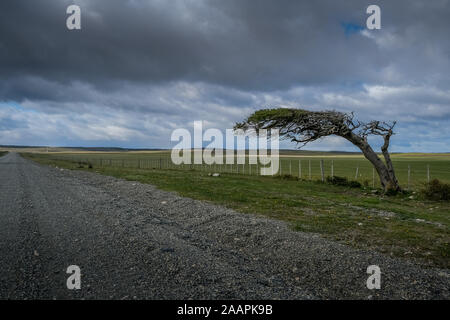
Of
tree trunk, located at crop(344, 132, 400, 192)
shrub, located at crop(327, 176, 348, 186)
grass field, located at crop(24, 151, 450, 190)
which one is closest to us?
tree trunk, located at crop(344, 132, 400, 192)

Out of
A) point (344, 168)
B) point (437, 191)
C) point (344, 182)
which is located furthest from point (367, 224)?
point (344, 168)

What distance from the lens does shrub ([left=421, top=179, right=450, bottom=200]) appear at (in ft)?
50.4

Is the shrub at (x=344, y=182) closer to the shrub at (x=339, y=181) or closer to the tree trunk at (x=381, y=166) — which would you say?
the shrub at (x=339, y=181)

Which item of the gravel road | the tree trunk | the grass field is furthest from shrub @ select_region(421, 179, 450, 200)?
the gravel road

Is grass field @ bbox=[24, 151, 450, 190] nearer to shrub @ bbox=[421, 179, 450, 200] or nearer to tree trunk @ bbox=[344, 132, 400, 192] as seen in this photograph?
tree trunk @ bbox=[344, 132, 400, 192]

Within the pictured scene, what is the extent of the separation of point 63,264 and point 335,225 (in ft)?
22.6

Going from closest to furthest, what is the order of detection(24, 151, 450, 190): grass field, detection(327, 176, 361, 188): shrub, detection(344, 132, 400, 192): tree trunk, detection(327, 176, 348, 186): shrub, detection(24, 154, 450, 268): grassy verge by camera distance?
detection(24, 154, 450, 268): grassy verge
detection(344, 132, 400, 192): tree trunk
detection(327, 176, 361, 188): shrub
detection(327, 176, 348, 186): shrub
detection(24, 151, 450, 190): grass field

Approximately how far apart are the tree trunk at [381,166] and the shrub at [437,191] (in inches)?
82.1

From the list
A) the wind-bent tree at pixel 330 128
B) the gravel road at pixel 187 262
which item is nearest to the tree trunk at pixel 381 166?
the wind-bent tree at pixel 330 128

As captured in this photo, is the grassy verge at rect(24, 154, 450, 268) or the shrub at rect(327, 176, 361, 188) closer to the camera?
the grassy verge at rect(24, 154, 450, 268)

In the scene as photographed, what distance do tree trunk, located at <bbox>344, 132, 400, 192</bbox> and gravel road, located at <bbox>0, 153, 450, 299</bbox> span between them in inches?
511

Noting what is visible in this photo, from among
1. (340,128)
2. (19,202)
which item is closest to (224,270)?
(19,202)

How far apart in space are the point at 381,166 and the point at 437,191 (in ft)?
11.3

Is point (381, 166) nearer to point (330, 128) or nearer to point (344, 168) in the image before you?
point (330, 128)
